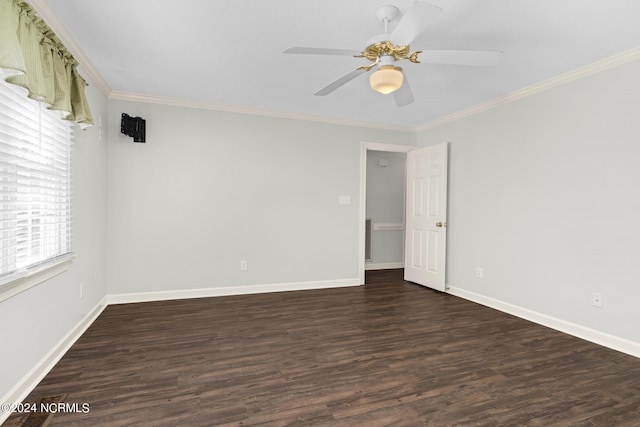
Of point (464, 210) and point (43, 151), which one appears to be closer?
point (43, 151)

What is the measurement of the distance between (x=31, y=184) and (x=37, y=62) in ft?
2.39

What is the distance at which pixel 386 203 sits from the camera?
247 inches

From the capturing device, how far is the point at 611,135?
108 inches

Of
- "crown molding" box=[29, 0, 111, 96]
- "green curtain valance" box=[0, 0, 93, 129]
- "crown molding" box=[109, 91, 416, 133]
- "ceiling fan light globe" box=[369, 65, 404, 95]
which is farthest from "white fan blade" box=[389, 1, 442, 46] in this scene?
"crown molding" box=[109, 91, 416, 133]

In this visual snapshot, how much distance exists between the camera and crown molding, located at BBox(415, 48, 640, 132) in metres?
2.64

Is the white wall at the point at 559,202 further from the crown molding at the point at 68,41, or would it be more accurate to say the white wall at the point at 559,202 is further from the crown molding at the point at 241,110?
the crown molding at the point at 68,41

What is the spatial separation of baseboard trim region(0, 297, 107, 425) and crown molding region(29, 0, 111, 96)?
2201 mm

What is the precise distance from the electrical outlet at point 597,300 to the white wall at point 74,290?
4167mm

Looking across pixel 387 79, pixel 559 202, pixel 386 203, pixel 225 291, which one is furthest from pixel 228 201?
pixel 559 202

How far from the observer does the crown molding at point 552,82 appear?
8.68ft

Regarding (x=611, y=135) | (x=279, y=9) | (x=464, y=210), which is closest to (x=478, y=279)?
(x=464, y=210)

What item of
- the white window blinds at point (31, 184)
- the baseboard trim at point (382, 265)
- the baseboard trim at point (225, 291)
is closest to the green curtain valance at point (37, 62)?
the white window blinds at point (31, 184)

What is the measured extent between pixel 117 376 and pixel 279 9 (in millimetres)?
2585

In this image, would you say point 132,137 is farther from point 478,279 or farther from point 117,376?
point 478,279
